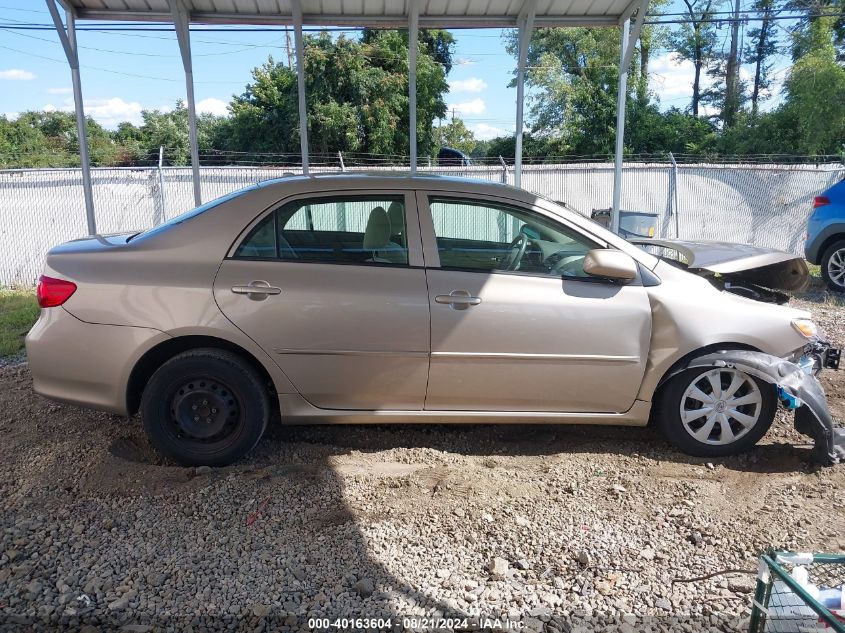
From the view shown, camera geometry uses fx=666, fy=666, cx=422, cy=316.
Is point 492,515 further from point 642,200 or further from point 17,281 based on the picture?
point 642,200

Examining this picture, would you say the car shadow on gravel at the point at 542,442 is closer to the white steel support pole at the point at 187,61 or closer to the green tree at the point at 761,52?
the white steel support pole at the point at 187,61

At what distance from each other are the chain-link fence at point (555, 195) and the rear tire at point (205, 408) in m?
8.98

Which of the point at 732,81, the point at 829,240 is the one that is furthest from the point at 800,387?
the point at 732,81

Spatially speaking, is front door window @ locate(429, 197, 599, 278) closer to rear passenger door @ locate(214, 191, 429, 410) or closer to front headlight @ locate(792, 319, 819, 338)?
rear passenger door @ locate(214, 191, 429, 410)

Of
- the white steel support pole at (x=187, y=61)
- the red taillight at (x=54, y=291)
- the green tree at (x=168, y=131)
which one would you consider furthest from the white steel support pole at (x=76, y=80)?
the green tree at (x=168, y=131)

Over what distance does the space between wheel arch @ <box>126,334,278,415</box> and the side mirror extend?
200 centimetres

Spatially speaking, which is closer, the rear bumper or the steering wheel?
the rear bumper

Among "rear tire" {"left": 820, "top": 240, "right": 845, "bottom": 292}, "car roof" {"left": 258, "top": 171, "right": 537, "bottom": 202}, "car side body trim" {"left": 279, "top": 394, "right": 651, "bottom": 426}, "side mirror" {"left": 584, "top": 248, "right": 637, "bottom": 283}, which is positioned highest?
"car roof" {"left": 258, "top": 171, "right": 537, "bottom": 202}

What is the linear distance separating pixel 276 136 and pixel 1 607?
2857 centimetres

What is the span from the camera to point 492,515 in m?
3.44

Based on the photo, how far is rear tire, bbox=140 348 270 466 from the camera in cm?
383

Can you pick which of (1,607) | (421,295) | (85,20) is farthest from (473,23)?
(1,607)

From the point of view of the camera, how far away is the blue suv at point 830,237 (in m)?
9.92

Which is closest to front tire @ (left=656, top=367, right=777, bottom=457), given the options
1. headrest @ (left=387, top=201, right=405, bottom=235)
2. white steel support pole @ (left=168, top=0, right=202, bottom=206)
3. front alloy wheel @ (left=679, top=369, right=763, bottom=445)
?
front alloy wheel @ (left=679, top=369, right=763, bottom=445)
